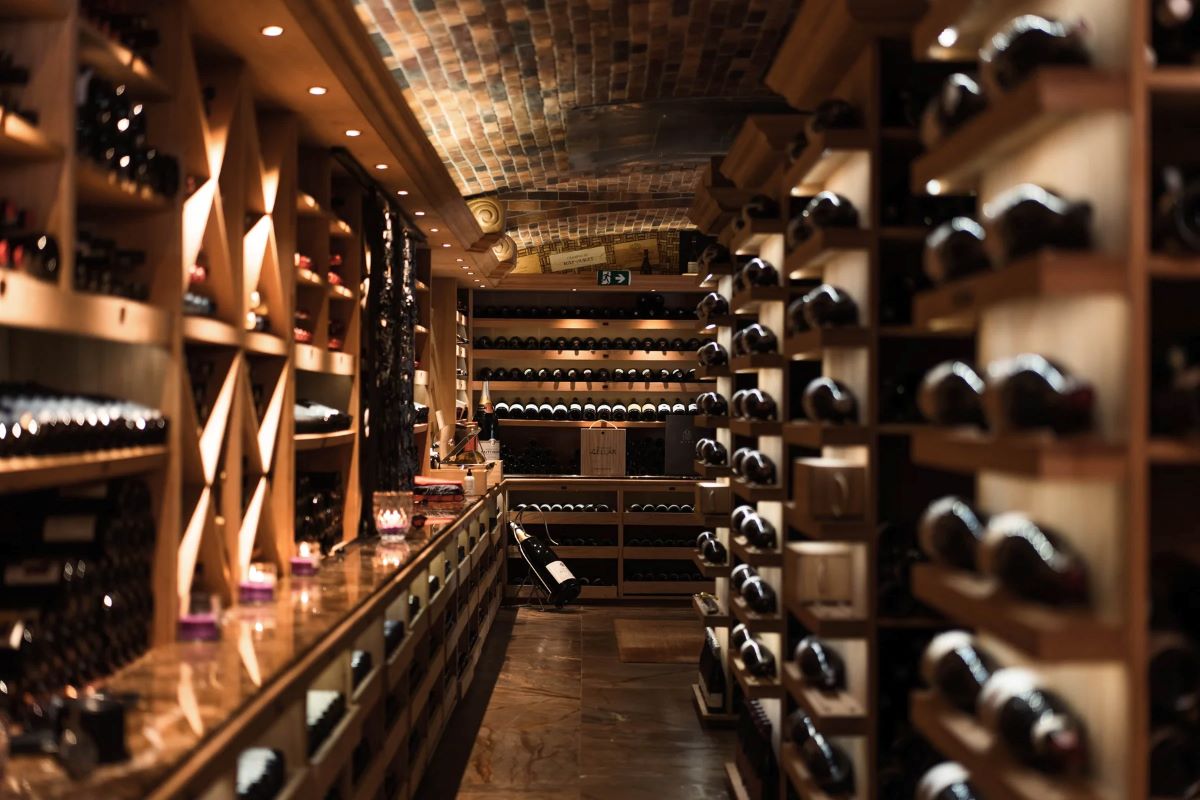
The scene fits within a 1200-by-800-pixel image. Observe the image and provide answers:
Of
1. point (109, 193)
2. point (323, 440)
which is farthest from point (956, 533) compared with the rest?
point (323, 440)

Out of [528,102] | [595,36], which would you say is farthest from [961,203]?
[528,102]

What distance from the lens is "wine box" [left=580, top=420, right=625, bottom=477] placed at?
10.5m

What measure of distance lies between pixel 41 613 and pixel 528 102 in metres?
5.79

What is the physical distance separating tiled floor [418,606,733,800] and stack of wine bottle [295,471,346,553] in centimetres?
124

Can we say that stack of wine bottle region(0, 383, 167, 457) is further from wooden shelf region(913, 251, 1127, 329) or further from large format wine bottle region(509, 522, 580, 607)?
large format wine bottle region(509, 522, 580, 607)

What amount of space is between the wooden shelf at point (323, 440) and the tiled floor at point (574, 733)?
165cm

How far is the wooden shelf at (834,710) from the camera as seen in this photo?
10.8 ft

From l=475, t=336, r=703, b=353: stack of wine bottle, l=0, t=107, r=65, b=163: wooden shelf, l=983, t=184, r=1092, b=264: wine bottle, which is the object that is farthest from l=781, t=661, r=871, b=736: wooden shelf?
l=475, t=336, r=703, b=353: stack of wine bottle

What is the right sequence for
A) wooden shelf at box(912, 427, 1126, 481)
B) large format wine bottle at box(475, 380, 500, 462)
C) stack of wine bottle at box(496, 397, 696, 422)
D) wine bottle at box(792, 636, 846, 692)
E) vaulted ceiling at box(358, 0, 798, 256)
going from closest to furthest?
wooden shelf at box(912, 427, 1126, 481)
wine bottle at box(792, 636, 846, 692)
vaulted ceiling at box(358, 0, 798, 256)
large format wine bottle at box(475, 380, 500, 462)
stack of wine bottle at box(496, 397, 696, 422)

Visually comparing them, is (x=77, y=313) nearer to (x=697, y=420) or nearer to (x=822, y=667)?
(x=822, y=667)

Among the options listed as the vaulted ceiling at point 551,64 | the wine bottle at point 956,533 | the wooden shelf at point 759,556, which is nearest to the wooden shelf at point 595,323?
the vaulted ceiling at point 551,64

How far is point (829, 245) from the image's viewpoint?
330 cm

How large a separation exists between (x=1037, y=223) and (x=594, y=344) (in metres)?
9.35

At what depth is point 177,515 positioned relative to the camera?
327 centimetres
